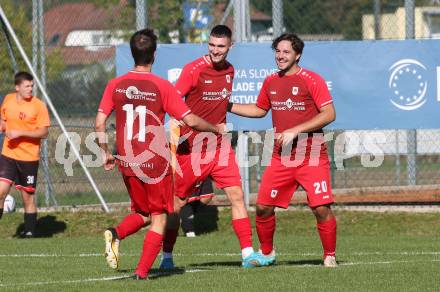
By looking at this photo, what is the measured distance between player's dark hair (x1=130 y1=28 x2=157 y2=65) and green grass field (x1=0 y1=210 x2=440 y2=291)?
6.14ft

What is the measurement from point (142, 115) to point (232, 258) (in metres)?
3.39

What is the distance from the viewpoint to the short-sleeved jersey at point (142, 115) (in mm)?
9414

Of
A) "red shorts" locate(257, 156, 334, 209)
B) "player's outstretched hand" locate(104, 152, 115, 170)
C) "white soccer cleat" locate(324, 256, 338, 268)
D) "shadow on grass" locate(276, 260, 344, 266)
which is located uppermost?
"player's outstretched hand" locate(104, 152, 115, 170)

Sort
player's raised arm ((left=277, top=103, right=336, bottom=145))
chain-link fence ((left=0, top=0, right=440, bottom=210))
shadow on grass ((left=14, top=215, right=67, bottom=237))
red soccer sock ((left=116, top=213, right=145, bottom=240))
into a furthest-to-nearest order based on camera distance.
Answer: chain-link fence ((left=0, top=0, right=440, bottom=210)), shadow on grass ((left=14, top=215, right=67, bottom=237)), player's raised arm ((left=277, top=103, right=336, bottom=145)), red soccer sock ((left=116, top=213, right=145, bottom=240))

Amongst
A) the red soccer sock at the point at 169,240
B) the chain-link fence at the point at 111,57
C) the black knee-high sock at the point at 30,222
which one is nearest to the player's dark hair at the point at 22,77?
the chain-link fence at the point at 111,57

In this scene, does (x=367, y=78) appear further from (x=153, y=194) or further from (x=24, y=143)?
(x=153, y=194)

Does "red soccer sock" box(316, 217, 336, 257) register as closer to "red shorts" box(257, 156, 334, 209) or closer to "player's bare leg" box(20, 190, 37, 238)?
"red shorts" box(257, 156, 334, 209)

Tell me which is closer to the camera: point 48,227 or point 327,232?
point 327,232

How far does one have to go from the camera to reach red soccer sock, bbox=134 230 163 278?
9.57 metres

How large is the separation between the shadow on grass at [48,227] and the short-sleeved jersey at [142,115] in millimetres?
6823

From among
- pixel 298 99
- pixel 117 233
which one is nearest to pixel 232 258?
pixel 298 99

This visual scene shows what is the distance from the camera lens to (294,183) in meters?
11.0

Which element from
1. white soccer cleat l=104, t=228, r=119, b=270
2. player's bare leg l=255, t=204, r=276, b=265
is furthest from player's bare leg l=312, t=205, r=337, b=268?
white soccer cleat l=104, t=228, r=119, b=270

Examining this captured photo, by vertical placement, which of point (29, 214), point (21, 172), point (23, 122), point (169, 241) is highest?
point (23, 122)
